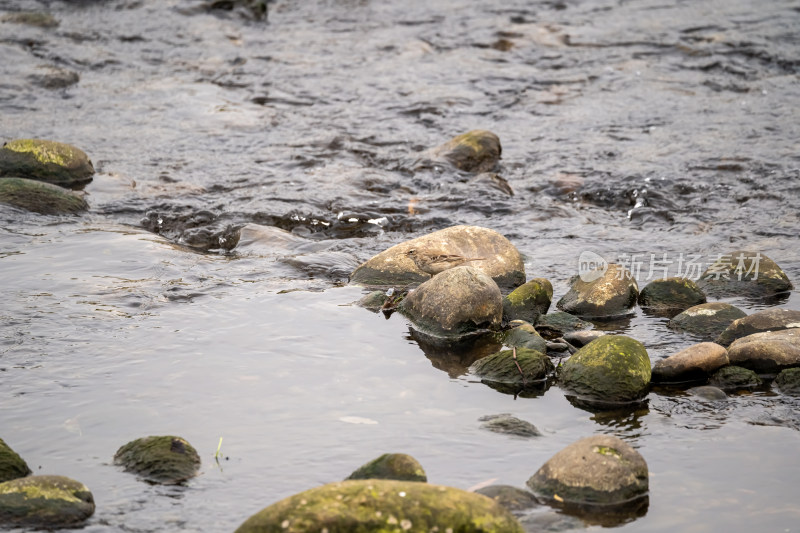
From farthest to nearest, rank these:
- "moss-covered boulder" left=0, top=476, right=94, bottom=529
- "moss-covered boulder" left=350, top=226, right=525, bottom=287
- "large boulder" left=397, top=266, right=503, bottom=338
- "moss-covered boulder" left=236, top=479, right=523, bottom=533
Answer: "moss-covered boulder" left=350, top=226, right=525, bottom=287, "large boulder" left=397, top=266, right=503, bottom=338, "moss-covered boulder" left=0, top=476, right=94, bottom=529, "moss-covered boulder" left=236, top=479, right=523, bottom=533

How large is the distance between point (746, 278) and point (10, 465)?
4470 millimetres

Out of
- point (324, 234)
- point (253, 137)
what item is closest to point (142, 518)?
point (324, 234)

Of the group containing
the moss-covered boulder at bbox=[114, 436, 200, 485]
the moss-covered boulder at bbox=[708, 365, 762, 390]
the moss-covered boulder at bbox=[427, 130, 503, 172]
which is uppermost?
the moss-covered boulder at bbox=[427, 130, 503, 172]

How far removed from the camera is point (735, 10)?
512 inches

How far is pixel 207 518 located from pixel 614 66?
927 cm

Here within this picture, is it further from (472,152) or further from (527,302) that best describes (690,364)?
(472,152)

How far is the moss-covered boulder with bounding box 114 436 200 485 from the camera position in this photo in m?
3.63

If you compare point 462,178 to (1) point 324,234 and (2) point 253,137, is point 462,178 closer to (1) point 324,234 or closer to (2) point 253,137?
(1) point 324,234

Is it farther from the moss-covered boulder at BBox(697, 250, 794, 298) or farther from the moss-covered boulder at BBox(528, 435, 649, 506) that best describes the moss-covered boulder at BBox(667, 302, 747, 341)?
the moss-covered boulder at BBox(528, 435, 649, 506)

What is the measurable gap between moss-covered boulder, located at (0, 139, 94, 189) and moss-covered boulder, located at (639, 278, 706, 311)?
16.1 feet

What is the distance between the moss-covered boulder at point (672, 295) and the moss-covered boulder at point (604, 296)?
87 millimetres

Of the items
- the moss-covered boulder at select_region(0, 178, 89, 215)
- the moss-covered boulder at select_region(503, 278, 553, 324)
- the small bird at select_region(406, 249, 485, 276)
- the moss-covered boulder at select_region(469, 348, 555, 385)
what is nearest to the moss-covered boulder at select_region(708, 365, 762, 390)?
the moss-covered boulder at select_region(469, 348, 555, 385)

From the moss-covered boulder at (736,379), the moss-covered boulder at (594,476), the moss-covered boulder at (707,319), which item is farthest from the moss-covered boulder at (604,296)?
the moss-covered boulder at (594,476)

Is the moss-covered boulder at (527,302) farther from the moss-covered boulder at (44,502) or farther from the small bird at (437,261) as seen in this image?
the moss-covered boulder at (44,502)
